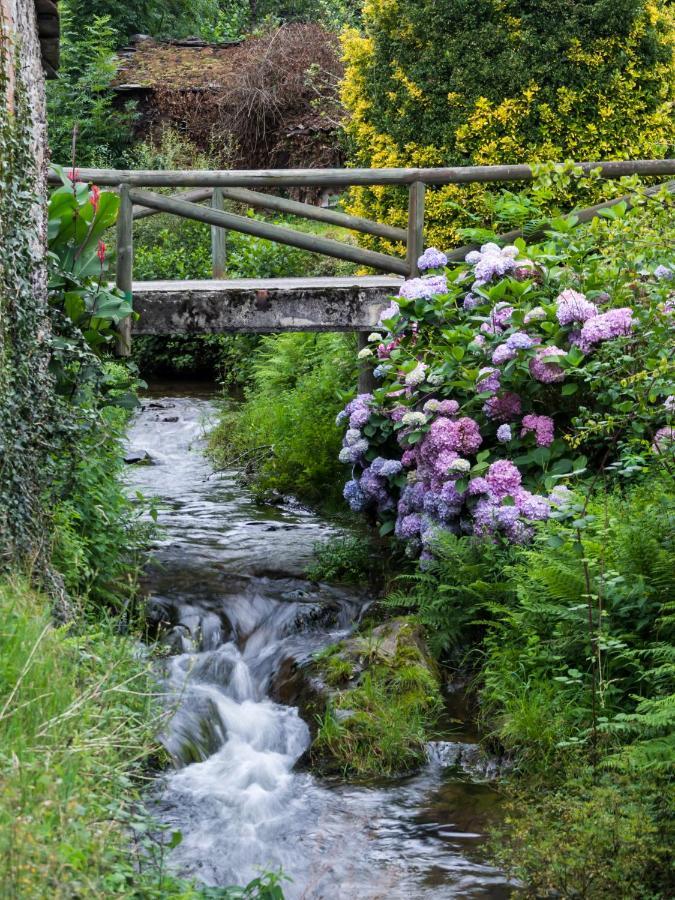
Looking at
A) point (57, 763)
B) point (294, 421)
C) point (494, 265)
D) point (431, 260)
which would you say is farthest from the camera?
point (294, 421)

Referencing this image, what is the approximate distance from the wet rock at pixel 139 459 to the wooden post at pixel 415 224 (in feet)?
15.7

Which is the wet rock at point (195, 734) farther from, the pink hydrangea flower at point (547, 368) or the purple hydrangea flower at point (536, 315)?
the purple hydrangea flower at point (536, 315)

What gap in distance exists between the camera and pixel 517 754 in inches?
243

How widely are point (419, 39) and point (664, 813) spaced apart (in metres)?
8.34

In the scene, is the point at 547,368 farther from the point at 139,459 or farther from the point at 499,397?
the point at 139,459

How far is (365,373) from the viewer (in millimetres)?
9711

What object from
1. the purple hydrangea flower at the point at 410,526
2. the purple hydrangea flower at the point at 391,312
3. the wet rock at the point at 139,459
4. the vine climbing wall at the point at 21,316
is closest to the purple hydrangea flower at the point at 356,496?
Result: the purple hydrangea flower at the point at 410,526

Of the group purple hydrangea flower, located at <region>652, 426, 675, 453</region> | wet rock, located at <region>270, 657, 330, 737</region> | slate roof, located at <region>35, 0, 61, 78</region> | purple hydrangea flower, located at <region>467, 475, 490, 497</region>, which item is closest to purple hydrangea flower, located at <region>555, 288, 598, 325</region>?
purple hydrangea flower, located at <region>652, 426, 675, 453</region>

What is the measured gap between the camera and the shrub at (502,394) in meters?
7.29

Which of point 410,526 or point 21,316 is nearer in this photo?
point 21,316

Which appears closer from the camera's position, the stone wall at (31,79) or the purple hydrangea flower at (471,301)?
the stone wall at (31,79)

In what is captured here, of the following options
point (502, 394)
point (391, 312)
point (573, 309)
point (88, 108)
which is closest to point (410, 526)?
point (502, 394)

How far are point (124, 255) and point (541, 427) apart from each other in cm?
340

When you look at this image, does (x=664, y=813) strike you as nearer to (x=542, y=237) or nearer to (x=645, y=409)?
(x=645, y=409)
